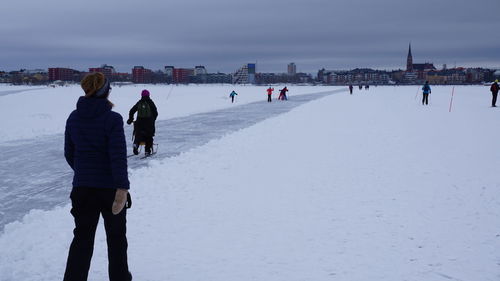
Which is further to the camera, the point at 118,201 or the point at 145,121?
the point at 145,121

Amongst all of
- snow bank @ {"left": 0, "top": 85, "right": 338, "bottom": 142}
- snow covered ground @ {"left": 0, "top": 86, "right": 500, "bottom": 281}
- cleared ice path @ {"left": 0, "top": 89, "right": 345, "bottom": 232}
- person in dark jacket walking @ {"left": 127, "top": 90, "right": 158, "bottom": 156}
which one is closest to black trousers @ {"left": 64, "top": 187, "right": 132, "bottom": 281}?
snow covered ground @ {"left": 0, "top": 86, "right": 500, "bottom": 281}

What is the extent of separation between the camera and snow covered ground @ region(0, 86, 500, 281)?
426 cm

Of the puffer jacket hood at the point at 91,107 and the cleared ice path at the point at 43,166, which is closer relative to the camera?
the puffer jacket hood at the point at 91,107

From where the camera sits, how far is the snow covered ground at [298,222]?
4.26 m

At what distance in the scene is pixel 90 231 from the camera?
348 centimetres

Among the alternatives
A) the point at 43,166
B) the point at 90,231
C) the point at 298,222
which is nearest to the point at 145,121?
the point at 43,166

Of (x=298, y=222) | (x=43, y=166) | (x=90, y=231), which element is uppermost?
(x=90, y=231)

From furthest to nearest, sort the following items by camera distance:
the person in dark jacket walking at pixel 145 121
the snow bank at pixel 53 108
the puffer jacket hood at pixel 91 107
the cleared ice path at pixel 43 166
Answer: the snow bank at pixel 53 108 → the person in dark jacket walking at pixel 145 121 → the cleared ice path at pixel 43 166 → the puffer jacket hood at pixel 91 107

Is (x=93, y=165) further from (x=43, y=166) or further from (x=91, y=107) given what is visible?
(x=43, y=166)

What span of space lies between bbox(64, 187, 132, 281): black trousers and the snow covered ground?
539mm

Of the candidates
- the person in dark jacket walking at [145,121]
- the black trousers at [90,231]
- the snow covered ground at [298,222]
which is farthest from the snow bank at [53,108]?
the black trousers at [90,231]

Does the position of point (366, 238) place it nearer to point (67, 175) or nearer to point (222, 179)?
point (222, 179)

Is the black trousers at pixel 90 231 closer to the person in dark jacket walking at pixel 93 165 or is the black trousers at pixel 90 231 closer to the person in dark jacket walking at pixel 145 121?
the person in dark jacket walking at pixel 93 165

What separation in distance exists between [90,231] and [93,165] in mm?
535
